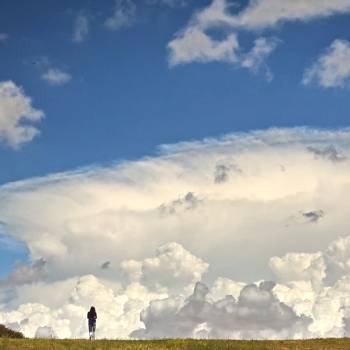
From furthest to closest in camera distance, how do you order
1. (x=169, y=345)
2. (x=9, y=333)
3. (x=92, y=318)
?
(x=9, y=333) → (x=92, y=318) → (x=169, y=345)

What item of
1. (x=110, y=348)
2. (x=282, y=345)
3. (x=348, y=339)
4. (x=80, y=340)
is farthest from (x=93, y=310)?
(x=348, y=339)

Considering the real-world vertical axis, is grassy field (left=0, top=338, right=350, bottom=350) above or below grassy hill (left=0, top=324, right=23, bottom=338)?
below

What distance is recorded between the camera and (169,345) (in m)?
50.8

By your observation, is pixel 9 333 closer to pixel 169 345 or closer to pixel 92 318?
pixel 92 318

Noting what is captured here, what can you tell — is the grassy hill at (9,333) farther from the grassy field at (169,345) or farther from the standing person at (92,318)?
the grassy field at (169,345)

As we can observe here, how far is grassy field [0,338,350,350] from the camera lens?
49059 millimetres

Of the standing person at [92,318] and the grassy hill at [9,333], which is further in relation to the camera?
the grassy hill at [9,333]

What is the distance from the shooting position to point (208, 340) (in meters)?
52.8

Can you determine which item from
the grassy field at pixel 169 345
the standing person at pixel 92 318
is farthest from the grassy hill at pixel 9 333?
the grassy field at pixel 169 345

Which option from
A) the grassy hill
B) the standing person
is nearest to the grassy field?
the standing person

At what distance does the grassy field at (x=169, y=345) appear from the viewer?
4906cm

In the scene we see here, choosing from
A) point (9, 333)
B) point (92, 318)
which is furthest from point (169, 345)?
point (9, 333)

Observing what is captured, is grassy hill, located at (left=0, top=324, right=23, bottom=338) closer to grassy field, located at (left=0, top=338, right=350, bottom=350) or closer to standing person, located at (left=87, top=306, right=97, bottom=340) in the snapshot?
standing person, located at (left=87, top=306, right=97, bottom=340)

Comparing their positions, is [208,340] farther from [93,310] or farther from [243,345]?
[93,310]
